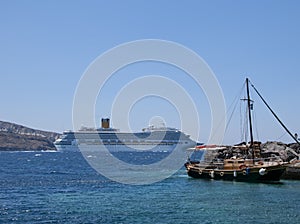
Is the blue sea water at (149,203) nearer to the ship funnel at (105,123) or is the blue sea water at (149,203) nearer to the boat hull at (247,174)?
the boat hull at (247,174)

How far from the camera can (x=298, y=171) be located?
2338 inches

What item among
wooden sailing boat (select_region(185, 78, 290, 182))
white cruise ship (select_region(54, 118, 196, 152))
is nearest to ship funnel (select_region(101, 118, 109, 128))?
white cruise ship (select_region(54, 118, 196, 152))

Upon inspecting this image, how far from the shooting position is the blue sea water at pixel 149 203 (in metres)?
31.1

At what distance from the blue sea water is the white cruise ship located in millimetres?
128718

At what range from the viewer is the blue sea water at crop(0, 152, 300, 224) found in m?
31.1

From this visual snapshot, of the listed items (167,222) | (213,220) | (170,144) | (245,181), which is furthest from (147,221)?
(170,144)

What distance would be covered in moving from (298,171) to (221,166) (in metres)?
10.5

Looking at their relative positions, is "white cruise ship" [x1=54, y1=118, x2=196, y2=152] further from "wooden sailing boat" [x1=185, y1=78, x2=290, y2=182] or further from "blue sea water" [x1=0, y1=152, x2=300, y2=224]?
"blue sea water" [x1=0, y1=152, x2=300, y2=224]

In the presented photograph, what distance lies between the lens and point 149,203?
38.4 meters

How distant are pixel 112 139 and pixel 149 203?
14810cm

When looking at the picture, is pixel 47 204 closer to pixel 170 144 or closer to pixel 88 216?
pixel 88 216

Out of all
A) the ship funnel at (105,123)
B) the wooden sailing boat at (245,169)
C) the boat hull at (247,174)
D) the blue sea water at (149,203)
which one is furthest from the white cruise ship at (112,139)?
the blue sea water at (149,203)

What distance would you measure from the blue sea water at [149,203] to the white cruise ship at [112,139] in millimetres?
128718

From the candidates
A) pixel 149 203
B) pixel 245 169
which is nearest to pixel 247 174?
pixel 245 169
